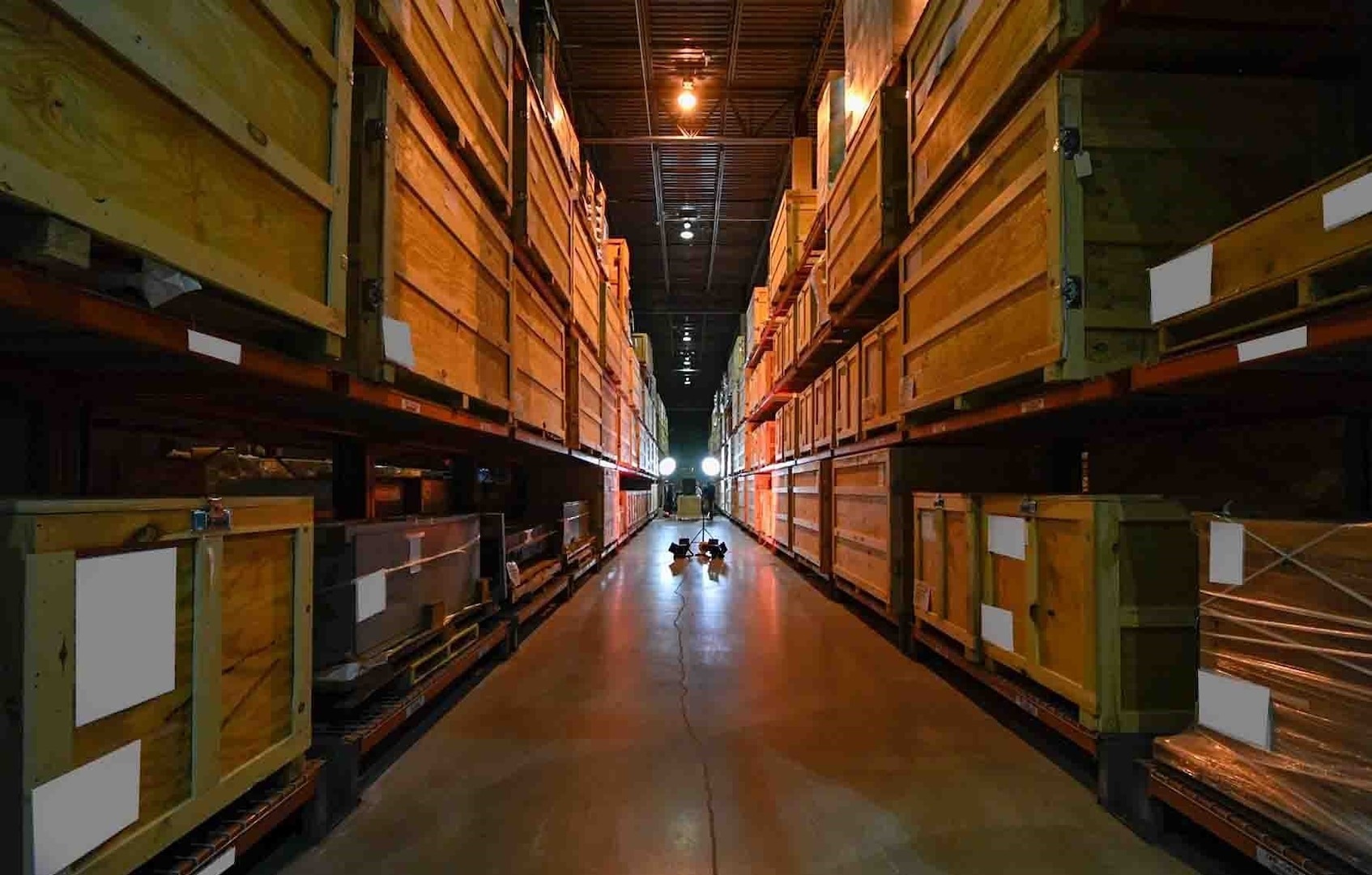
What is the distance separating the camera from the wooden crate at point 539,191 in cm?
460

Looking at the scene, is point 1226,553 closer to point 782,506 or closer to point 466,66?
point 466,66

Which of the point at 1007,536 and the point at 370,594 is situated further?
the point at 1007,536

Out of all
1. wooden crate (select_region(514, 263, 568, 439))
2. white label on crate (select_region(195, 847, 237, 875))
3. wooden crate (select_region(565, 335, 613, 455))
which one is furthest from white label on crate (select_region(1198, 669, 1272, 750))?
wooden crate (select_region(565, 335, 613, 455))

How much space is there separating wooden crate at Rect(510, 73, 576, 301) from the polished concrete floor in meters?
3.05

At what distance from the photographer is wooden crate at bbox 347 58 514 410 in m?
2.62

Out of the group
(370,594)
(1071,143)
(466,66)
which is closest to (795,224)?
(466,66)

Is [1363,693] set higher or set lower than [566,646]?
higher

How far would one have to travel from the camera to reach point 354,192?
8.68 feet

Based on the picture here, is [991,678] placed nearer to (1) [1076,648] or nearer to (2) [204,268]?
(1) [1076,648]

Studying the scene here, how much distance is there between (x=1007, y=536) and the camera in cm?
322

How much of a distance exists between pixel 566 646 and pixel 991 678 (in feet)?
9.68

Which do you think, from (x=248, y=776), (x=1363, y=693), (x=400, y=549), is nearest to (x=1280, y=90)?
(x=1363, y=693)

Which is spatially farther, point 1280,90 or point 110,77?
point 1280,90

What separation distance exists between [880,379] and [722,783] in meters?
3.43
